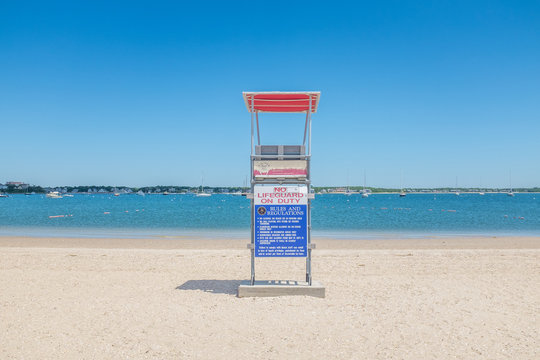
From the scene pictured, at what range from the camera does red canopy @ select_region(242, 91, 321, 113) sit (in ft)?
21.4

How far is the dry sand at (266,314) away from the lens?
4.28m

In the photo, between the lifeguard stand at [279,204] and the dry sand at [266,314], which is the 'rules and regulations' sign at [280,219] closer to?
the lifeguard stand at [279,204]

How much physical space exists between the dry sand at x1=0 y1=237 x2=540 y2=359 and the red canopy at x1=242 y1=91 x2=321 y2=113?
134 inches

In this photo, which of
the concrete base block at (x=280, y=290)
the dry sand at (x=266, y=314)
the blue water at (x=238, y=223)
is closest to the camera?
the dry sand at (x=266, y=314)

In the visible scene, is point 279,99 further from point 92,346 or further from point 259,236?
point 92,346

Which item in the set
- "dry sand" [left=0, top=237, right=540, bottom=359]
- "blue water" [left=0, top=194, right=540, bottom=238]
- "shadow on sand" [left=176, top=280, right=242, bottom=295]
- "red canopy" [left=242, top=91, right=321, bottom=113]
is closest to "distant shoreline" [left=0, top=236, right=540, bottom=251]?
"blue water" [left=0, top=194, right=540, bottom=238]

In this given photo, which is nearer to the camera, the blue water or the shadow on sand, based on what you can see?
the shadow on sand

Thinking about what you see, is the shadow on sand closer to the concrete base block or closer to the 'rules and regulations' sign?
the concrete base block

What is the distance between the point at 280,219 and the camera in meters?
6.59

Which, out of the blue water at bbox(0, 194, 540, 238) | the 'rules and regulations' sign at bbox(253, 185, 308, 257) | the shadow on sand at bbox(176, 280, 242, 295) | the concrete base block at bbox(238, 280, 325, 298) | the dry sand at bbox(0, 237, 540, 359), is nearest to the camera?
the dry sand at bbox(0, 237, 540, 359)

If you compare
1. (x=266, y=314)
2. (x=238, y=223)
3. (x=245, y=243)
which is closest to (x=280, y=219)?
(x=266, y=314)

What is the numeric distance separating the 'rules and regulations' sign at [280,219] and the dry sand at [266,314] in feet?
2.94

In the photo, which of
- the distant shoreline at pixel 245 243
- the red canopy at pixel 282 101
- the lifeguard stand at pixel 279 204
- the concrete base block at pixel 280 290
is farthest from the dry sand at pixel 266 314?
the distant shoreline at pixel 245 243

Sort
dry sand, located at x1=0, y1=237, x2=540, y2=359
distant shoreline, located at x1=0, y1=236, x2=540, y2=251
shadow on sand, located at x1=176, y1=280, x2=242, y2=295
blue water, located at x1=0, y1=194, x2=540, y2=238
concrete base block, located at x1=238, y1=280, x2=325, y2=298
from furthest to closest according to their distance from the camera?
1. blue water, located at x1=0, y1=194, x2=540, y2=238
2. distant shoreline, located at x1=0, y1=236, x2=540, y2=251
3. shadow on sand, located at x1=176, y1=280, x2=242, y2=295
4. concrete base block, located at x1=238, y1=280, x2=325, y2=298
5. dry sand, located at x1=0, y1=237, x2=540, y2=359
